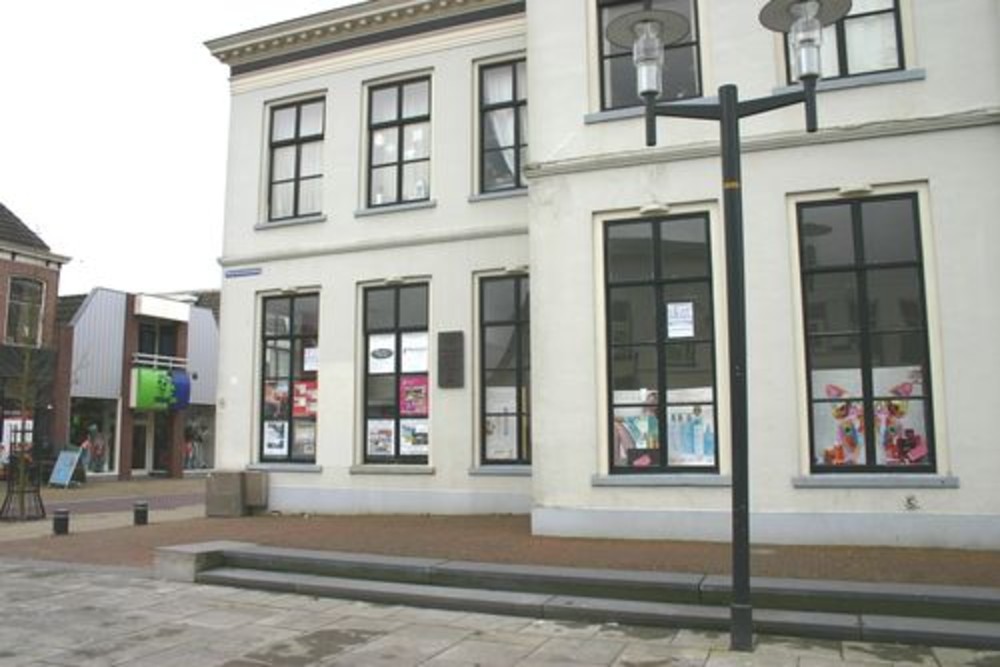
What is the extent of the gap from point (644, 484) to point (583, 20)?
653cm

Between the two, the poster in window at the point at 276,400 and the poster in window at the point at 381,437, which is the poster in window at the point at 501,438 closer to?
the poster in window at the point at 381,437

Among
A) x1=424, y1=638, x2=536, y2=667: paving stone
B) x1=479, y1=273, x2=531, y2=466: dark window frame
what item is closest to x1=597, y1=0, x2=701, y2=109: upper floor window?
x1=479, y1=273, x2=531, y2=466: dark window frame

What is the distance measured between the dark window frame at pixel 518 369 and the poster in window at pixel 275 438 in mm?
4071

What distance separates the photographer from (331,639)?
7750 millimetres

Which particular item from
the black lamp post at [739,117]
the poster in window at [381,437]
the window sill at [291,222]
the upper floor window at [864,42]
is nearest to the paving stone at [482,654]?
the black lamp post at [739,117]

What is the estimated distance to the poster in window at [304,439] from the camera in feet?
53.8

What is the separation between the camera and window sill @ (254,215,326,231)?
1674cm

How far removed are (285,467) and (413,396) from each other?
2.87m

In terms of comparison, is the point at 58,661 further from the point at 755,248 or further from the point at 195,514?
the point at 195,514

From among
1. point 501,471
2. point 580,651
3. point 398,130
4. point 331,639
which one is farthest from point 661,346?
point 398,130

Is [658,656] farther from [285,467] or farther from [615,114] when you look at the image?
[285,467]

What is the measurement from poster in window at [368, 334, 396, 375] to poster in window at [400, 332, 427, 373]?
184 mm

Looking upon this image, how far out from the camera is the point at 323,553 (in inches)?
410

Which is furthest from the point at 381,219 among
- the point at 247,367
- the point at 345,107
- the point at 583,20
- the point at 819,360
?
the point at 819,360
